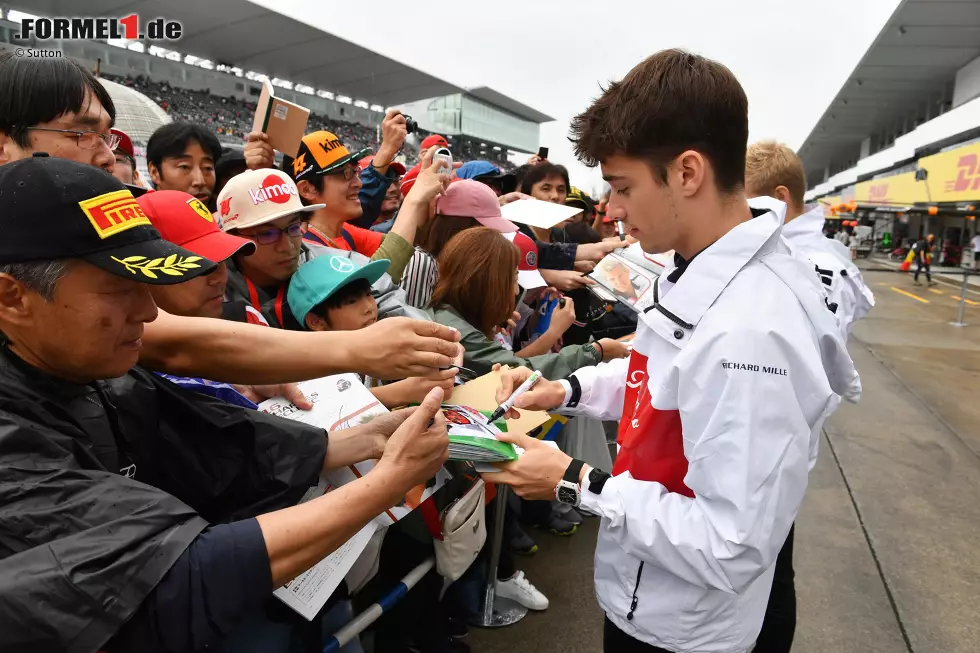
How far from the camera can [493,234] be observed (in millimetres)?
2654

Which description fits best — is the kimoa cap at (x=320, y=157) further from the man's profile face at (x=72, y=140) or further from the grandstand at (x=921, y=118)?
the grandstand at (x=921, y=118)

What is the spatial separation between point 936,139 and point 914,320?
19.0 m

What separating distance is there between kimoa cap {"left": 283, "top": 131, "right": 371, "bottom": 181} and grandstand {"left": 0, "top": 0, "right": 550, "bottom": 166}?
1948 centimetres

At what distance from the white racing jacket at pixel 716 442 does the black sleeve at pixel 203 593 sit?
30.1 inches

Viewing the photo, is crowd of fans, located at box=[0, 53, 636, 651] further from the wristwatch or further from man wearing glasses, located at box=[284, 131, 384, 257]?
the wristwatch

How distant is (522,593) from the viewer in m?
2.94

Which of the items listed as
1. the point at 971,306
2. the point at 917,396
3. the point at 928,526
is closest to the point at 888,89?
the point at 971,306

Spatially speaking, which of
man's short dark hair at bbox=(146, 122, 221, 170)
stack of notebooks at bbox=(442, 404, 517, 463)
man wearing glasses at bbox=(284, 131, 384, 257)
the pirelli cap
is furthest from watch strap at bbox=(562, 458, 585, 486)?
man's short dark hair at bbox=(146, 122, 221, 170)

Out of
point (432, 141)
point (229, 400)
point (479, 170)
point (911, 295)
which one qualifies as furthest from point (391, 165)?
point (911, 295)

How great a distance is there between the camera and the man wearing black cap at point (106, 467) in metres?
0.88

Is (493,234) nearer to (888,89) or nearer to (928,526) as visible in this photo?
(928,526)

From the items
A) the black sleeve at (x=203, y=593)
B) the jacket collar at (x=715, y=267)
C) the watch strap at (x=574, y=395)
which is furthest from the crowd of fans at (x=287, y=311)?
the jacket collar at (x=715, y=267)

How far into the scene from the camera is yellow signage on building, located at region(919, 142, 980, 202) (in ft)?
65.6

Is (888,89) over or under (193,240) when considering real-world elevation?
over
